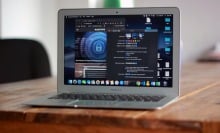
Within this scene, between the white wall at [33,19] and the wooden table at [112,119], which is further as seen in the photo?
the white wall at [33,19]

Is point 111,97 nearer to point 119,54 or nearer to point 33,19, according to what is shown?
point 119,54

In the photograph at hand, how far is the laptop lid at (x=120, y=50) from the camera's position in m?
1.16

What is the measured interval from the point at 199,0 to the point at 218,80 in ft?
5.48

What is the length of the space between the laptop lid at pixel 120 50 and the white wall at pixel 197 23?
6.82ft

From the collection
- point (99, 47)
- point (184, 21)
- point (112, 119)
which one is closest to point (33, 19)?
point (184, 21)

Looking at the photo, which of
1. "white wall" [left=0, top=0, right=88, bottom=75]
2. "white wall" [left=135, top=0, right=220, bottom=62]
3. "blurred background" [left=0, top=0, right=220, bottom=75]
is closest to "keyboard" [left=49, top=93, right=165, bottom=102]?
"white wall" [left=0, top=0, right=88, bottom=75]

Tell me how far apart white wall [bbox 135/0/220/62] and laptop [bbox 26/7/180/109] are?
2079mm

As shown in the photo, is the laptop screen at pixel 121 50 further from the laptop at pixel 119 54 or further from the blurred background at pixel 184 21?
the blurred background at pixel 184 21

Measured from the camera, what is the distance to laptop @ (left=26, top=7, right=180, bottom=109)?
45.8 inches

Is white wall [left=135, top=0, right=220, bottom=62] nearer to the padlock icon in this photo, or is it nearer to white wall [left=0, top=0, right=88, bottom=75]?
white wall [left=0, top=0, right=88, bottom=75]

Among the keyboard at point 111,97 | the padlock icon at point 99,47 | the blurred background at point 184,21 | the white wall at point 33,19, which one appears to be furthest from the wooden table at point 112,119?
the blurred background at point 184,21

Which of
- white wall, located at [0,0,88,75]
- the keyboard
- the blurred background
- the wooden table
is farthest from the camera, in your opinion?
the blurred background

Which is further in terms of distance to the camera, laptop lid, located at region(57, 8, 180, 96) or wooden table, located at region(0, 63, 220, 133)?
laptop lid, located at region(57, 8, 180, 96)

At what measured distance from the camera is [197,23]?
3324 mm
